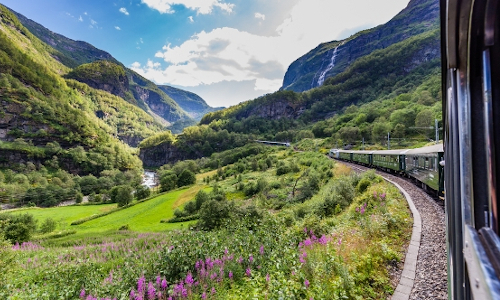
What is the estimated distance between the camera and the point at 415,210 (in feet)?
28.1

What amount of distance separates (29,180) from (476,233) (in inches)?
4275

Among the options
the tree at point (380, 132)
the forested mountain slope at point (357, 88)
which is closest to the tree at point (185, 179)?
the tree at point (380, 132)

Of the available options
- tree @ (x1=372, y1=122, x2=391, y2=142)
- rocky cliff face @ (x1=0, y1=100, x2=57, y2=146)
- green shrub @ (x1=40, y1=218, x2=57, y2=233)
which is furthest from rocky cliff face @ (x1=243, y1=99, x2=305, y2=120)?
green shrub @ (x1=40, y1=218, x2=57, y2=233)

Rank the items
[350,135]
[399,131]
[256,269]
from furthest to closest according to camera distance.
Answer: [350,135] → [399,131] → [256,269]

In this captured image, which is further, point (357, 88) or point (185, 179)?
point (357, 88)

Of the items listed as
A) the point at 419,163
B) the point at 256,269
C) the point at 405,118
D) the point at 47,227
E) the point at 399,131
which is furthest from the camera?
the point at 405,118

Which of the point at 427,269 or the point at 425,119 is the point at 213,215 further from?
the point at 425,119

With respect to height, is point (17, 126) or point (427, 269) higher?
point (17, 126)

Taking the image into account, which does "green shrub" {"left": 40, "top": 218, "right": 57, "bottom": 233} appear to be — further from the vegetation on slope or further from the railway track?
the vegetation on slope

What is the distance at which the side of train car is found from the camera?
10.2 metres

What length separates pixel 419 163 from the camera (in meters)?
13.5

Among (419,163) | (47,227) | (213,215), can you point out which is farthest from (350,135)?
(47,227)

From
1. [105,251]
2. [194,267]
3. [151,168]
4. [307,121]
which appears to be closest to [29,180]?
[151,168]

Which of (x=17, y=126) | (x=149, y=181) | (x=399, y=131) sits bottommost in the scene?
(x=149, y=181)
